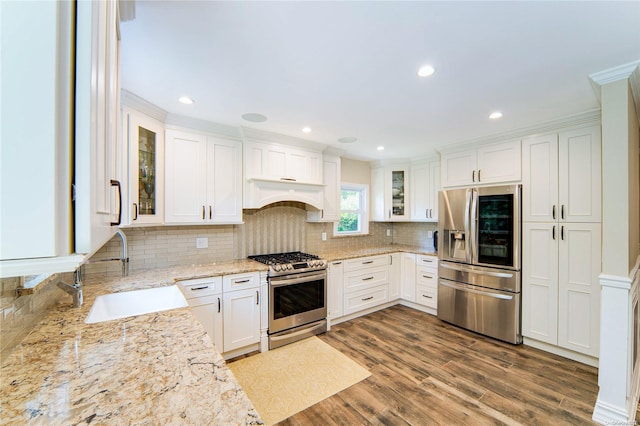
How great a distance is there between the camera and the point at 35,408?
736 millimetres

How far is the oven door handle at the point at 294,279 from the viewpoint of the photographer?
9.18 ft

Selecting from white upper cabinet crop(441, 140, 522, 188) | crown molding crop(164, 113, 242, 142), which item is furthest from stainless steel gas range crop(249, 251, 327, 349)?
white upper cabinet crop(441, 140, 522, 188)

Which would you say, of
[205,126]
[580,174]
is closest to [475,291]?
[580,174]

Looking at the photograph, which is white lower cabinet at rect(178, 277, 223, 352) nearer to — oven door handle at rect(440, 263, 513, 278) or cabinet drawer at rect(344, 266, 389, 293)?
cabinet drawer at rect(344, 266, 389, 293)

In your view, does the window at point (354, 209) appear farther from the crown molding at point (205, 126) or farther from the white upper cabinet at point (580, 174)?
the white upper cabinet at point (580, 174)

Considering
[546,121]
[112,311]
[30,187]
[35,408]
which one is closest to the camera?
[30,187]

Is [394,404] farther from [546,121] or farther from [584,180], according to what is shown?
[546,121]

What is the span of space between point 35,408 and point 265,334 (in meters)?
2.22

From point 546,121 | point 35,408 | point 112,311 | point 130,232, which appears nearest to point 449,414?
point 35,408

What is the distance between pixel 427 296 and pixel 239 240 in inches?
111

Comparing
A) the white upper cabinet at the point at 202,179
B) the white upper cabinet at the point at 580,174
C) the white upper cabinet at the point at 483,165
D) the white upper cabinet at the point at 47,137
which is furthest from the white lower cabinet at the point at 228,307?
the white upper cabinet at the point at 580,174

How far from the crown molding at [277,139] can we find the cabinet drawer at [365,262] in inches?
64.9

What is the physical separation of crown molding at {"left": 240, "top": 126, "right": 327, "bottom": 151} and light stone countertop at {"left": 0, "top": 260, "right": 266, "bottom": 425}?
2.19m

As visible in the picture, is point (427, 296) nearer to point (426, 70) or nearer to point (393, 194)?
point (393, 194)
